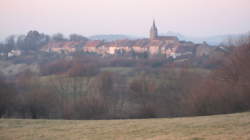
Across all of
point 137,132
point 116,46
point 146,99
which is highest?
point 116,46

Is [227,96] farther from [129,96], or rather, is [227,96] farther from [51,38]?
[51,38]

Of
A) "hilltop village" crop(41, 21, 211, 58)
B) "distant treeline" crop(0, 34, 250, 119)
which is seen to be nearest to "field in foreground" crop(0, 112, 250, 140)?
"distant treeline" crop(0, 34, 250, 119)

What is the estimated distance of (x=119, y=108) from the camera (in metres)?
28.4

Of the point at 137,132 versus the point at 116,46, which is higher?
the point at 116,46

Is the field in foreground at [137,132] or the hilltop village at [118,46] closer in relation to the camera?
the field in foreground at [137,132]

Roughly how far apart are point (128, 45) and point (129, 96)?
7343 centimetres

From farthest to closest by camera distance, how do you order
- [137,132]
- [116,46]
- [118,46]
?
1. [116,46]
2. [118,46]
3. [137,132]

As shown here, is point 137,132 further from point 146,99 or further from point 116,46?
point 116,46

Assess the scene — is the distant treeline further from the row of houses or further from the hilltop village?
the row of houses

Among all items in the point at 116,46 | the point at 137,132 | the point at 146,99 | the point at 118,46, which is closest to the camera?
the point at 137,132

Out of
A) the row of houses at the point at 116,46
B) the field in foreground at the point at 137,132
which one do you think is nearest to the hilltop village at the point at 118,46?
the row of houses at the point at 116,46

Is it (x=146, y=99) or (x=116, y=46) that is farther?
(x=116, y=46)

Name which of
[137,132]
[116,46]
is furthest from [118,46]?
[137,132]

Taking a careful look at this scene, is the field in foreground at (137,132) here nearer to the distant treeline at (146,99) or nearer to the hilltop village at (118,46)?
the distant treeline at (146,99)
